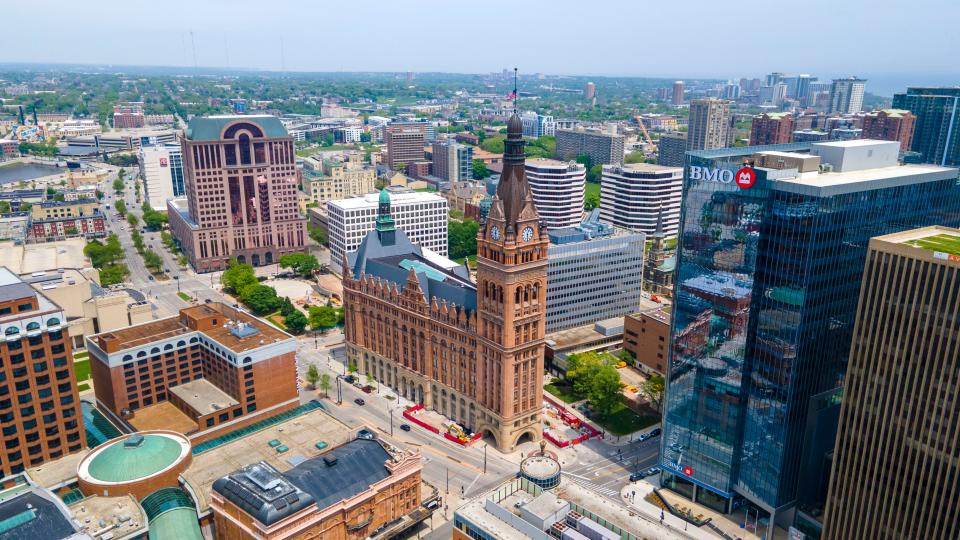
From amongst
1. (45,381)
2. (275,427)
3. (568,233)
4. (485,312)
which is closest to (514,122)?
(485,312)

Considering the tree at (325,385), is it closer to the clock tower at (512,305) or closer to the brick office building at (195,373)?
the brick office building at (195,373)

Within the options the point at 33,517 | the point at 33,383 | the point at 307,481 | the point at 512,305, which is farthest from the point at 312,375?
the point at 33,517

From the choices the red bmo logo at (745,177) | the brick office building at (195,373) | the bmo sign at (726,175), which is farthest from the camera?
the brick office building at (195,373)

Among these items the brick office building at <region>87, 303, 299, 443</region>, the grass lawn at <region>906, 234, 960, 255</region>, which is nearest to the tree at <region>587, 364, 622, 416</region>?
the brick office building at <region>87, 303, 299, 443</region>

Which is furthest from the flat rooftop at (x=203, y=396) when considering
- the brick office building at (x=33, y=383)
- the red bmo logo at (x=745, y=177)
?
the red bmo logo at (x=745, y=177)

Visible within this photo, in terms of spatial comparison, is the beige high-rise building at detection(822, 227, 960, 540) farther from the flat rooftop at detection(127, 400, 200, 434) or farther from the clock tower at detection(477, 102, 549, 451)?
the flat rooftop at detection(127, 400, 200, 434)

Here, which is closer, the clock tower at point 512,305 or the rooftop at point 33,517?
Answer: the rooftop at point 33,517
